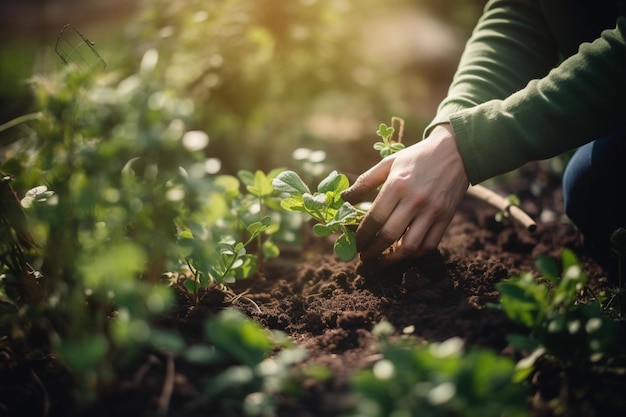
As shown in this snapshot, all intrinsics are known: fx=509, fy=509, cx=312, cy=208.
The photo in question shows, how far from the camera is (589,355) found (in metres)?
1.14

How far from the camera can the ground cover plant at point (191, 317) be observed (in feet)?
3.04

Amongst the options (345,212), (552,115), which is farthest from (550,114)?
(345,212)

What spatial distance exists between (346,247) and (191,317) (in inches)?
19.8

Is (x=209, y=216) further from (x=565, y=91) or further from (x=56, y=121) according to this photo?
(x=565, y=91)

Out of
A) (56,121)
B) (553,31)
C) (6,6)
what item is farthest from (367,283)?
(6,6)

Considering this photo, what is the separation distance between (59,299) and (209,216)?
388 millimetres

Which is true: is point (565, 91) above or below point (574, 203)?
above

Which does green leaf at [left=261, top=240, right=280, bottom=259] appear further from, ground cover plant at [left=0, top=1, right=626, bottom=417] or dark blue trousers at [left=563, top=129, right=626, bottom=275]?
dark blue trousers at [left=563, top=129, right=626, bottom=275]

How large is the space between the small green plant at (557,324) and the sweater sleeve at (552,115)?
0.50m

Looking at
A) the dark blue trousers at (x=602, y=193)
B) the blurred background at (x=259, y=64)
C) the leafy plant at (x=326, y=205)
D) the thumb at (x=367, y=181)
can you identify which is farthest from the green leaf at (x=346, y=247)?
the dark blue trousers at (x=602, y=193)

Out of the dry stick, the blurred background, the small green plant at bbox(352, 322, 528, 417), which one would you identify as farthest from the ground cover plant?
the blurred background

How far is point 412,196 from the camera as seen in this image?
150cm

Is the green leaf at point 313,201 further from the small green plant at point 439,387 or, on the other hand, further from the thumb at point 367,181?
the small green plant at point 439,387

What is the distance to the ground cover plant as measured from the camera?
3.04 ft
